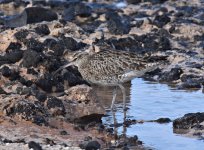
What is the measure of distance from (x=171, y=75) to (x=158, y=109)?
3325mm

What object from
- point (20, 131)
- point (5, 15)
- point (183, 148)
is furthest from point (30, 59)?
point (5, 15)

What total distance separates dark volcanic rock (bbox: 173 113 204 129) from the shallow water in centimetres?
15

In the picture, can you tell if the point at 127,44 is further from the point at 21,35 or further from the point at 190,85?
the point at 190,85

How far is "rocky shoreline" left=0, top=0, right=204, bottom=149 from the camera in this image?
13.0 metres

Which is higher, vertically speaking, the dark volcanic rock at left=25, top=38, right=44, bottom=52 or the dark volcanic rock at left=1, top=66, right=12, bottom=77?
the dark volcanic rock at left=25, top=38, right=44, bottom=52

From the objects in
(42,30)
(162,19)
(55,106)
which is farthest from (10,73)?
(162,19)

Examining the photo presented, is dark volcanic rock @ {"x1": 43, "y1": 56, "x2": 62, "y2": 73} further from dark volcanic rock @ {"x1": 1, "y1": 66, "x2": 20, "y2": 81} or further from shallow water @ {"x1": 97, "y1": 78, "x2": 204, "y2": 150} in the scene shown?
shallow water @ {"x1": 97, "y1": 78, "x2": 204, "y2": 150}

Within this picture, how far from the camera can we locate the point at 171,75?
18250mm

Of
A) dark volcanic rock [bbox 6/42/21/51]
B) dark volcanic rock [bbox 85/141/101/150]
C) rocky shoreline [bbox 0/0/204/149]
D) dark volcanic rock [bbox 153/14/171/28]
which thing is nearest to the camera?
dark volcanic rock [bbox 85/141/101/150]

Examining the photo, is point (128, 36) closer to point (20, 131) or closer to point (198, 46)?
point (198, 46)

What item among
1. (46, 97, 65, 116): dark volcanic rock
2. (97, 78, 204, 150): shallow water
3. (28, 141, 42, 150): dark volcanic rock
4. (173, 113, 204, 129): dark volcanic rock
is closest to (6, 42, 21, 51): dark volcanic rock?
(97, 78, 204, 150): shallow water

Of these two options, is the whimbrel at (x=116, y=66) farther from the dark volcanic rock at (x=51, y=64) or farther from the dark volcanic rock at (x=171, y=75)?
the dark volcanic rock at (x=171, y=75)

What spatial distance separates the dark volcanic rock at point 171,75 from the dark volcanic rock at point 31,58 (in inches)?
113

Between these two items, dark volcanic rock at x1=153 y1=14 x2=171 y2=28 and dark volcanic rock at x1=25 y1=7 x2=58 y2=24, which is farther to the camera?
dark volcanic rock at x1=153 y1=14 x2=171 y2=28
